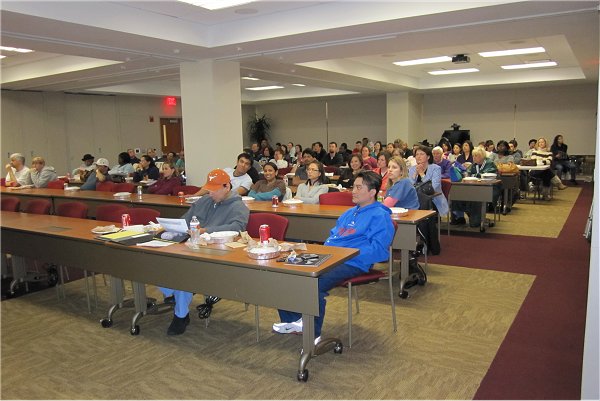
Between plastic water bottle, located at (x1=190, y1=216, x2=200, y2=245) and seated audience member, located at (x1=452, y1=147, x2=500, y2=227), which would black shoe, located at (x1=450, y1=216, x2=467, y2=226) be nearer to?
seated audience member, located at (x1=452, y1=147, x2=500, y2=227)

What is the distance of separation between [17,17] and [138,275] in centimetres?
325

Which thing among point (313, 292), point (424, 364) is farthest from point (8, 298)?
point (424, 364)

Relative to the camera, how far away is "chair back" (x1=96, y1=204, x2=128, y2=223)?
4887 mm

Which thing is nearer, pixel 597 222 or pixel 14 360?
pixel 597 222

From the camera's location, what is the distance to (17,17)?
16.4 ft

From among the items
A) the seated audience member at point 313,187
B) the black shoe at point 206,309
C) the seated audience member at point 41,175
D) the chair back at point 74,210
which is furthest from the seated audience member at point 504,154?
the seated audience member at point 41,175

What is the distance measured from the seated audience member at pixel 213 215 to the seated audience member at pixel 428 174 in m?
2.84

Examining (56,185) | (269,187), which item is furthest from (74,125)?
(269,187)

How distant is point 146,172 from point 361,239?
6.88m

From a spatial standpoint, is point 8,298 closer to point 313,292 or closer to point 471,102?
point 313,292

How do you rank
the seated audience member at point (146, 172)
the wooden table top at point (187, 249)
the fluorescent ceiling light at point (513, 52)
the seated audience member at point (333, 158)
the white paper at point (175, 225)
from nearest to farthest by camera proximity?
the wooden table top at point (187, 249) < the white paper at point (175, 225) < the seated audience member at point (146, 172) < the fluorescent ceiling light at point (513, 52) < the seated audience member at point (333, 158)

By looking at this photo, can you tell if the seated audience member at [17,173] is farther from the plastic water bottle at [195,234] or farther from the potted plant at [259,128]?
the potted plant at [259,128]

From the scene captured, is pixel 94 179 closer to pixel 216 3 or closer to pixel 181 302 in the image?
pixel 216 3

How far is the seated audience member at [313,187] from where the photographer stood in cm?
582
